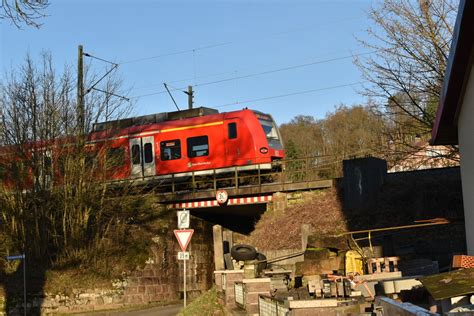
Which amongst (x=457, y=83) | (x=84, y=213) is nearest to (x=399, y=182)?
(x=84, y=213)

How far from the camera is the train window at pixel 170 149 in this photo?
27469 millimetres

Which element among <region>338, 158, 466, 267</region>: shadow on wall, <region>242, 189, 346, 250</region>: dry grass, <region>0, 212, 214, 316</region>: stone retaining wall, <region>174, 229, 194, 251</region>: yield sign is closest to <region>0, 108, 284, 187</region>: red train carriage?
<region>242, 189, 346, 250</region>: dry grass

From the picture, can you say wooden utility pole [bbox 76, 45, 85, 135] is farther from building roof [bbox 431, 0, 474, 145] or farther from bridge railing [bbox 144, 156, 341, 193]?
building roof [bbox 431, 0, 474, 145]

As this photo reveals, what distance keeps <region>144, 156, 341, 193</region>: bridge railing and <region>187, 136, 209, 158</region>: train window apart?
0.86 meters

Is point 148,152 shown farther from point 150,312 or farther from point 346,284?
point 346,284

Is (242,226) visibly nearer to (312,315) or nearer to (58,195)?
(58,195)

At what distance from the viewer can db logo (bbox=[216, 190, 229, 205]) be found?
26391 mm

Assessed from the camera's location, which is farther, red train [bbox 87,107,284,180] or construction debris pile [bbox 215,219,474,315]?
red train [bbox 87,107,284,180]

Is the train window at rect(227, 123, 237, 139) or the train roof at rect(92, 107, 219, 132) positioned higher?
the train roof at rect(92, 107, 219, 132)

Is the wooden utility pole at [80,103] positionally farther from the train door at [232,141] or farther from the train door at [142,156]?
the train door at [232,141]

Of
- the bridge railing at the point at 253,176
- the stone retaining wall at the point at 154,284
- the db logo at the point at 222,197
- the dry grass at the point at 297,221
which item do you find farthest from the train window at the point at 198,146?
the dry grass at the point at 297,221

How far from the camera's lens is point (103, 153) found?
24.6 meters

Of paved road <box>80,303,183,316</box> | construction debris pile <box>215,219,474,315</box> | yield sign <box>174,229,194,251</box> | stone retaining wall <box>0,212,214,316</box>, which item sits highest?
yield sign <box>174,229,194,251</box>

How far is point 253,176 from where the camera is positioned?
2583cm
